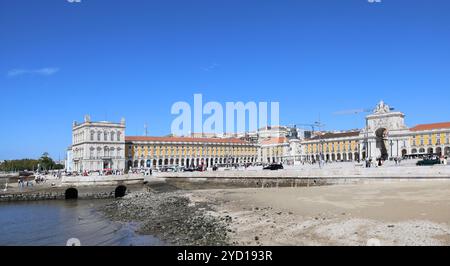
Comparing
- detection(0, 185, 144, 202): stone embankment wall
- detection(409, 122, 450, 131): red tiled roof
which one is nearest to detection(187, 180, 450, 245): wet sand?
detection(0, 185, 144, 202): stone embankment wall

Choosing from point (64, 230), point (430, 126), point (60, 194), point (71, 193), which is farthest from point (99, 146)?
point (64, 230)

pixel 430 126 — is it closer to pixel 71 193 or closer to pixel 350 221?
pixel 71 193

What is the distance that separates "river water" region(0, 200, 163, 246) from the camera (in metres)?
17.0

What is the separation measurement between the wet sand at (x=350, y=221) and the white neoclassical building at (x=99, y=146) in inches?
3807

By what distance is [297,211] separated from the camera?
17.3m

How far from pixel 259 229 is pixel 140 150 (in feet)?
365

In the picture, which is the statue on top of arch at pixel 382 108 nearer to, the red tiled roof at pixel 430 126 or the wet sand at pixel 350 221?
the red tiled roof at pixel 430 126

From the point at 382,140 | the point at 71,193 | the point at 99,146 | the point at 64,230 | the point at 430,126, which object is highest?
A: the point at 430,126

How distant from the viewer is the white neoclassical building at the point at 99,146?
111244 millimetres

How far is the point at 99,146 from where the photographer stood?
11262 centimetres

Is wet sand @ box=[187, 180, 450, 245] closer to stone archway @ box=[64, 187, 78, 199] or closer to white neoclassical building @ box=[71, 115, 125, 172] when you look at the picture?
stone archway @ box=[64, 187, 78, 199]

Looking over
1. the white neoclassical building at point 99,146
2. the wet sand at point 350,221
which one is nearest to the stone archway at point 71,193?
the wet sand at point 350,221

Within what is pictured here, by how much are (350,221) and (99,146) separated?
346 feet
